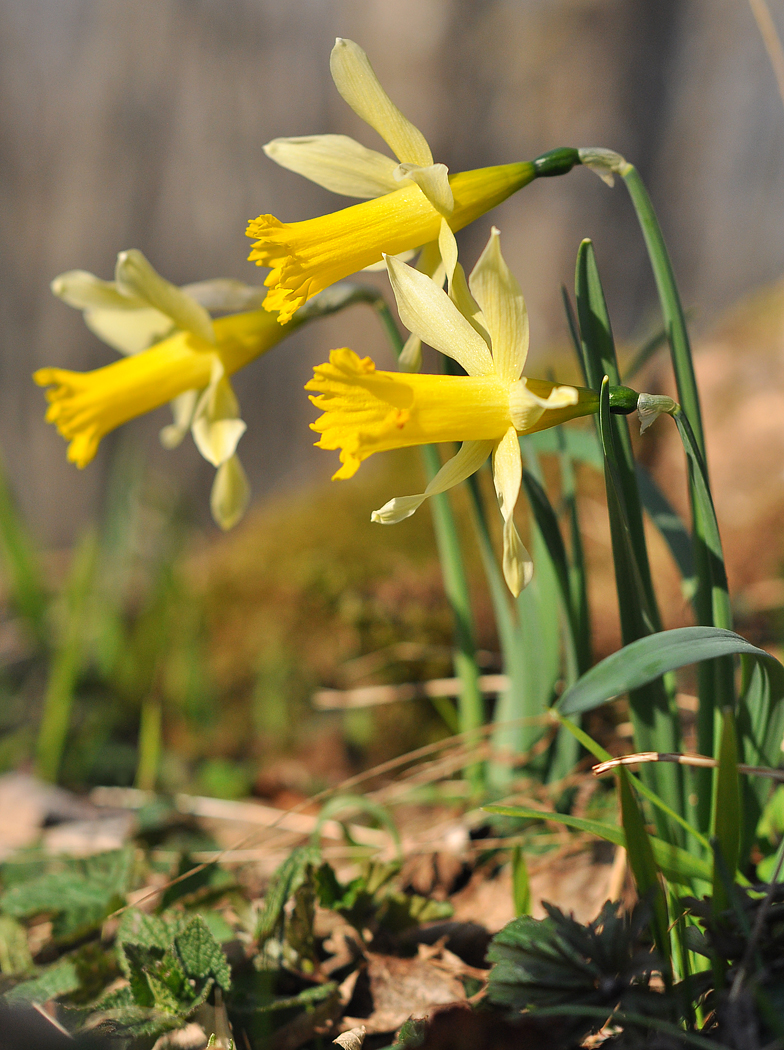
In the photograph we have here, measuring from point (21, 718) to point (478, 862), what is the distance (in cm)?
173

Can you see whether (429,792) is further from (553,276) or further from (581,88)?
(581,88)

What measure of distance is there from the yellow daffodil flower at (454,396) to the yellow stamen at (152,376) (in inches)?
13.2

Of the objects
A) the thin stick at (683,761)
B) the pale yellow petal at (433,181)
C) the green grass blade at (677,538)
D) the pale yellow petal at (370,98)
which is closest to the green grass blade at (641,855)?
the thin stick at (683,761)

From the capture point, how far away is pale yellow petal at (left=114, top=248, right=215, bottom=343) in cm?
91

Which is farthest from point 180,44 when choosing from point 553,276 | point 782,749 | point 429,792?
point 782,749

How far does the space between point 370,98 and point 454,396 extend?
370 millimetres

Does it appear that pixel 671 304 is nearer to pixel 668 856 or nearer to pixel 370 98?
pixel 370 98

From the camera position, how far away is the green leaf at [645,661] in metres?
0.59

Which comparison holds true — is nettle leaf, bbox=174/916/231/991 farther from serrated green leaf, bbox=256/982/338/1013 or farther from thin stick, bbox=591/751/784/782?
thin stick, bbox=591/751/784/782

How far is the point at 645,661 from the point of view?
23.6 inches

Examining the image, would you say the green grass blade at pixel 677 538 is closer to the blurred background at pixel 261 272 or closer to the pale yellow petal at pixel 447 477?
the pale yellow petal at pixel 447 477

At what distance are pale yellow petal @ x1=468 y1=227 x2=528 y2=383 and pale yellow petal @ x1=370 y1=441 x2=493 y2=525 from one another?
0.09m

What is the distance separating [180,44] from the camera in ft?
11.4

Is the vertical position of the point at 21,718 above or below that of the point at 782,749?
below
